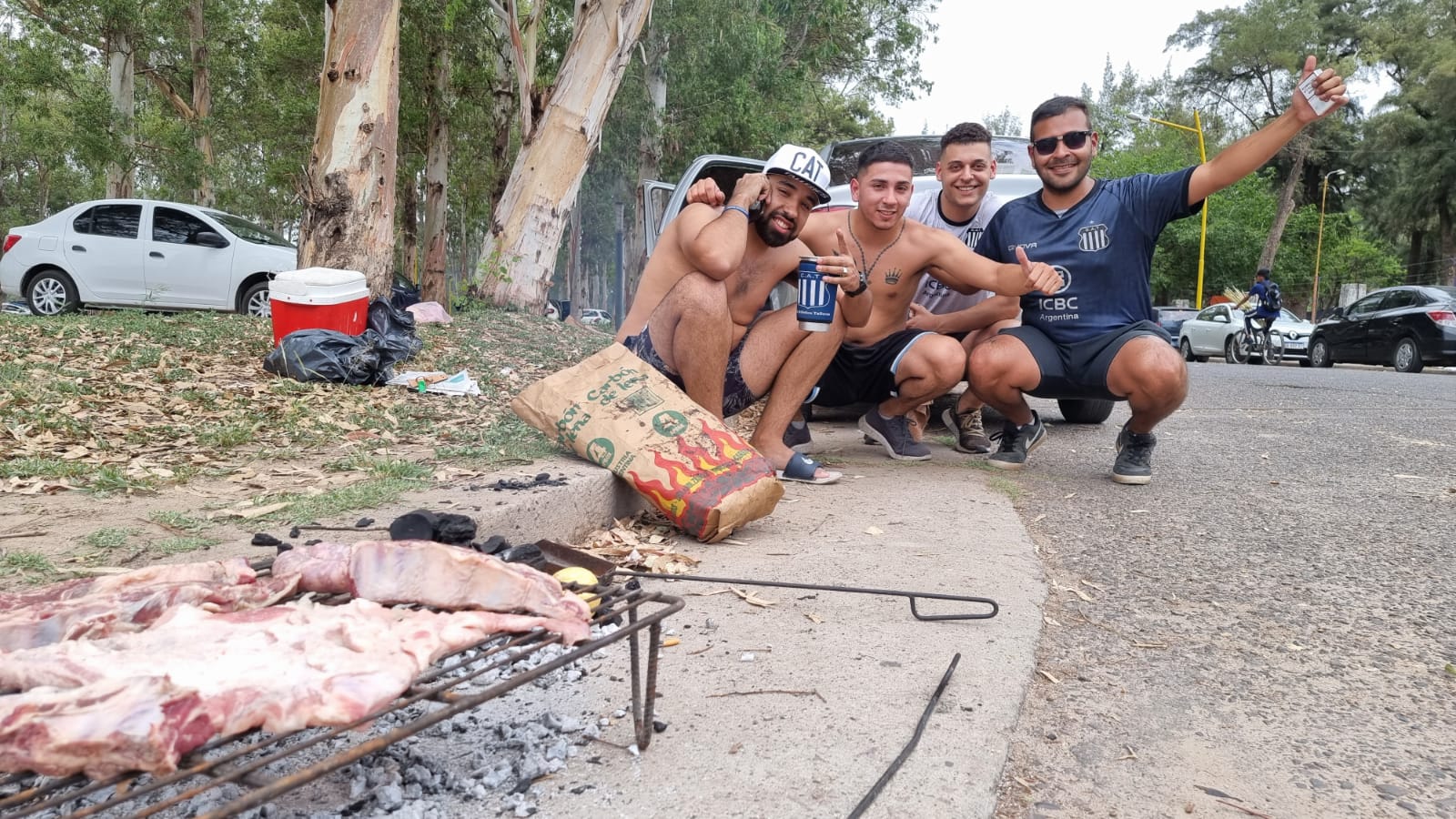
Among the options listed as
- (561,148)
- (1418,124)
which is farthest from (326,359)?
(1418,124)

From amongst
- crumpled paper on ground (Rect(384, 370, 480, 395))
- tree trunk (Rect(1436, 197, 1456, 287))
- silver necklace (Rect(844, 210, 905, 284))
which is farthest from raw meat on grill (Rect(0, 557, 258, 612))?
tree trunk (Rect(1436, 197, 1456, 287))

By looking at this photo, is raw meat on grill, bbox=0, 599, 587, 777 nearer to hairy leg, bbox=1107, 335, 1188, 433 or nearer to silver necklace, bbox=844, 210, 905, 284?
silver necklace, bbox=844, 210, 905, 284

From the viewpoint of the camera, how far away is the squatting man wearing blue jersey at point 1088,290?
13.7ft

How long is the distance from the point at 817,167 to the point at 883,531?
1594 millimetres

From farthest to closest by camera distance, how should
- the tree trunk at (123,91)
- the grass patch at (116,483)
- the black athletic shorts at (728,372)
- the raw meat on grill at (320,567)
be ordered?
the tree trunk at (123,91), the black athletic shorts at (728,372), the grass patch at (116,483), the raw meat on grill at (320,567)

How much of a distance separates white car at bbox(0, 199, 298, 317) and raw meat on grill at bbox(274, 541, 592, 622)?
36.7ft

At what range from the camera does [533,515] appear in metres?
2.88

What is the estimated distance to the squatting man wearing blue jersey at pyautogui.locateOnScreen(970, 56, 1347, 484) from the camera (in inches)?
164

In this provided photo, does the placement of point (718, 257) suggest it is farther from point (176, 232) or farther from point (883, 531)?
point (176, 232)

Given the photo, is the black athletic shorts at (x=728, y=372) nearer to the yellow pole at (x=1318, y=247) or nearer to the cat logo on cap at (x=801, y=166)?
the cat logo on cap at (x=801, y=166)

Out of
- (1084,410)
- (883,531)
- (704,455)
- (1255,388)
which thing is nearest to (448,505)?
(704,455)

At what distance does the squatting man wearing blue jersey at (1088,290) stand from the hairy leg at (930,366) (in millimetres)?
109

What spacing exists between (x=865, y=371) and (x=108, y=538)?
11.1 ft

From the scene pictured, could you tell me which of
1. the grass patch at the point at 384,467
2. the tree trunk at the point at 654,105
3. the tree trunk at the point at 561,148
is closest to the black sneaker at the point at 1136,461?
the grass patch at the point at 384,467
